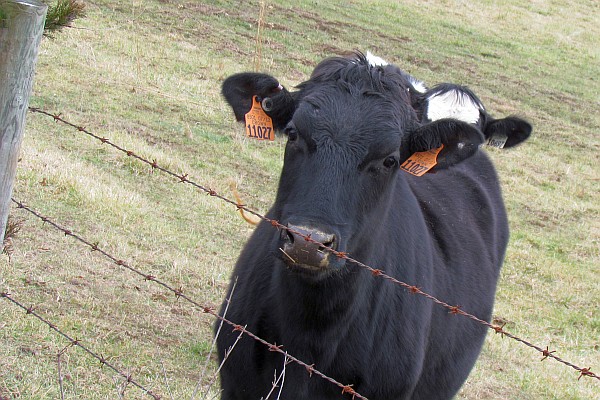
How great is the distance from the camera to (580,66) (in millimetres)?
26250

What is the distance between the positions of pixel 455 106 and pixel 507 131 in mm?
469

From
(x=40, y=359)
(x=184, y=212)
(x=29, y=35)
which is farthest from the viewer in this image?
(x=184, y=212)

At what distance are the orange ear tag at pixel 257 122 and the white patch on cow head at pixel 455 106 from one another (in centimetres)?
128

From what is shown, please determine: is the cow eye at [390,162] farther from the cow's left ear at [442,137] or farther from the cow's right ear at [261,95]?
the cow's right ear at [261,95]

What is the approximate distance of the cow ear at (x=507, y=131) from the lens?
19.3 feet

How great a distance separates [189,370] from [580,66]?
73.7 ft

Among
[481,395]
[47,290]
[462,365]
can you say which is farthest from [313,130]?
[481,395]

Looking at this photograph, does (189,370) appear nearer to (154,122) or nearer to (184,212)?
(184,212)

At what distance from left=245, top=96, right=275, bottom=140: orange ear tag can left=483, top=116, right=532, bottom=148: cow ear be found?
176 centimetres

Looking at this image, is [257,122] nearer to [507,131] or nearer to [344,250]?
[344,250]

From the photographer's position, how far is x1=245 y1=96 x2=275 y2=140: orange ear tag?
16.3 ft

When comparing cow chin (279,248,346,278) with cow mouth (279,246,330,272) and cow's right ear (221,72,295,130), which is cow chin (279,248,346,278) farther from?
cow's right ear (221,72,295,130)

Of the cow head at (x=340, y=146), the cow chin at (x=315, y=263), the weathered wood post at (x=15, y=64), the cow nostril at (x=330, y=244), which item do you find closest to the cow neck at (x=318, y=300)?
the cow head at (x=340, y=146)

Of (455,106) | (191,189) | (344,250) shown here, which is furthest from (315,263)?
(191,189)
